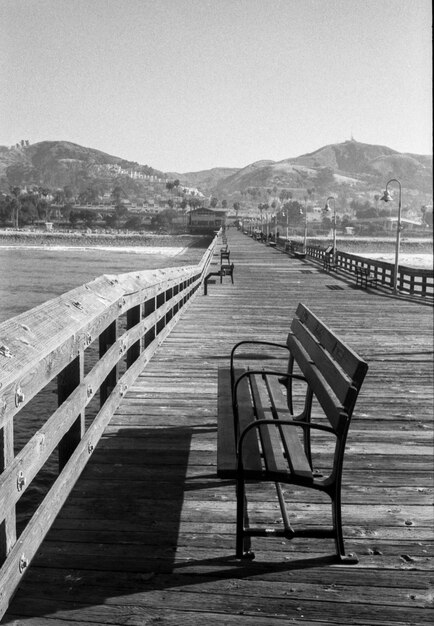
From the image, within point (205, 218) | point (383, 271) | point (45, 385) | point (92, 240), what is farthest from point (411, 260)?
point (45, 385)

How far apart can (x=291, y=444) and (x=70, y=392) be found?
3.94 ft

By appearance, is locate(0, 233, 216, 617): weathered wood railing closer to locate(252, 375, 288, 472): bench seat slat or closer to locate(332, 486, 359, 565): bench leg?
locate(252, 375, 288, 472): bench seat slat

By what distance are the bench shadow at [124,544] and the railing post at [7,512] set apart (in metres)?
0.29

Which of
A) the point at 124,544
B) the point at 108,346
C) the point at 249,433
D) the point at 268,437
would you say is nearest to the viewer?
the point at 124,544

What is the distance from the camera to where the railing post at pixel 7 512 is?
252 cm

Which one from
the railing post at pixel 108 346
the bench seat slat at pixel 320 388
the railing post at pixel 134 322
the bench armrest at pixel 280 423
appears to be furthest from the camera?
the railing post at pixel 134 322

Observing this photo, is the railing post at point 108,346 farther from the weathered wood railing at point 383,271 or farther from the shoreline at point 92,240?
the shoreline at point 92,240

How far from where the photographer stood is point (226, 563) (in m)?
3.20

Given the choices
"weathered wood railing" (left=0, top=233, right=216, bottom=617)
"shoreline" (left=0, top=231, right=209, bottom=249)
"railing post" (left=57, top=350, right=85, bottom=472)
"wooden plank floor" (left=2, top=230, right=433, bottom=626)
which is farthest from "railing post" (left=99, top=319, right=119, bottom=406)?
"shoreline" (left=0, top=231, right=209, bottom=249)

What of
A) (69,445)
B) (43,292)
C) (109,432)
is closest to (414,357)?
(109,432)

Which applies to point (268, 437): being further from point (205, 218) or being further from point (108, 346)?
point (205, 218)

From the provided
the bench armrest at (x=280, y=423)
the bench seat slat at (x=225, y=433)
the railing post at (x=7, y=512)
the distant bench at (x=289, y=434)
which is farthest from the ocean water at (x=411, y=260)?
the railing post at (x=7, y=512)

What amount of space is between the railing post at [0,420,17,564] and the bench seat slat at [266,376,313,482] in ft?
3.90

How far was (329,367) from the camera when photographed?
367cm
